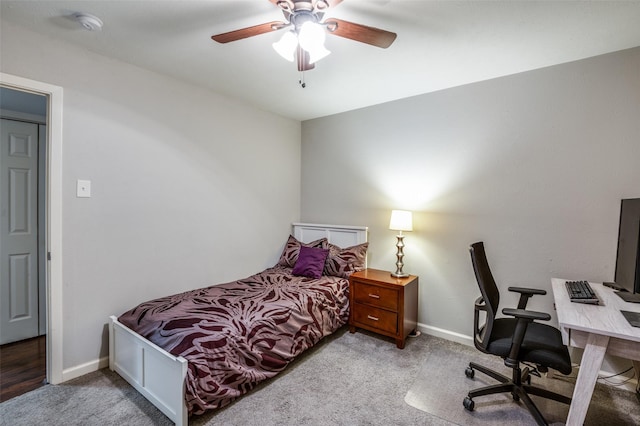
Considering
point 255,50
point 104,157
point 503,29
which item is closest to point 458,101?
point 503,29

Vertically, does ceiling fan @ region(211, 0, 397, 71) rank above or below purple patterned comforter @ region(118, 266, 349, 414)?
above

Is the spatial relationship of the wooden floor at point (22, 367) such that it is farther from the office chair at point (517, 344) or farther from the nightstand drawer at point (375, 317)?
the office chair at point (517, 344)

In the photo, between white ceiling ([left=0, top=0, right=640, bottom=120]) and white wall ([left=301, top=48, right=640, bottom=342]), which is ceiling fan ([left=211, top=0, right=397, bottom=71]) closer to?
white ceiling ([left=0, top=0, right=640, bottom=120])

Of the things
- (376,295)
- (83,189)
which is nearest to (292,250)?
(376,295)

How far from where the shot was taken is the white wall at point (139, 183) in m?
2.14

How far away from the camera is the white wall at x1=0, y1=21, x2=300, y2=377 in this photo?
214cm

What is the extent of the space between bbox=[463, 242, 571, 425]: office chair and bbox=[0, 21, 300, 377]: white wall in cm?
242

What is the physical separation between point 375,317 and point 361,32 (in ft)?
7.75

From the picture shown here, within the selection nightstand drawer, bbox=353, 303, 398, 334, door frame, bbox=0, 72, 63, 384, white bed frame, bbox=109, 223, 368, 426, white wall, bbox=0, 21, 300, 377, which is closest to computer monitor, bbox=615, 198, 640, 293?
nightstand drawer, bbox=353, 303, 398, 334

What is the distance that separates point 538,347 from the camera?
1.70 meters

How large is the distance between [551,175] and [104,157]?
11.7ft

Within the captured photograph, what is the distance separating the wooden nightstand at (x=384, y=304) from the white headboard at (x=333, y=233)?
21.3 inches

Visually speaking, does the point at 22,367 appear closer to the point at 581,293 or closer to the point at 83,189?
the point at 83,189

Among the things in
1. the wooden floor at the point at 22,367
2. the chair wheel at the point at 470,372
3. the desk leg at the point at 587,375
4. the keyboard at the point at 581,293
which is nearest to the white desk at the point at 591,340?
the desk leg at the point at 587,375
